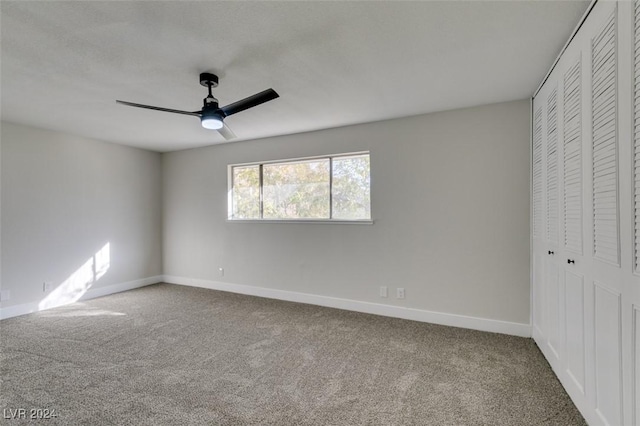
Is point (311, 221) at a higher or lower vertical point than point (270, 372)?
higher

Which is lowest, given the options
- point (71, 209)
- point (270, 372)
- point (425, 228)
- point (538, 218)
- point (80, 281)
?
point (270, 372)

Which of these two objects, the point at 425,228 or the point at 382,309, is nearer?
the point at 425,228

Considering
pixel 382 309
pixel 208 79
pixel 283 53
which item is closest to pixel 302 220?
pixel 382 309

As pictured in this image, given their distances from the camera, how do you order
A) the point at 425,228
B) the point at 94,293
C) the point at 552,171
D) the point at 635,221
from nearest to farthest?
the point at 635,221 → the point at 552,171 → the point at 425,228 → the point at 94,293

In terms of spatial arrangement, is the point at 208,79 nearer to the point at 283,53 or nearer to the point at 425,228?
the point at 283,53

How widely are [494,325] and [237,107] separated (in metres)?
3.26

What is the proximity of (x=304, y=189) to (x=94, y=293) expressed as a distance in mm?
3560

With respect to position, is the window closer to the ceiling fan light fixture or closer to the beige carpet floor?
the beige carpet floor

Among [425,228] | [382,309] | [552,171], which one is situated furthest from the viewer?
[382,309]

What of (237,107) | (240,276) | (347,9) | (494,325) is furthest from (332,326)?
(347,9)

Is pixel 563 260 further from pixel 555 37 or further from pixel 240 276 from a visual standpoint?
pixel 240 276

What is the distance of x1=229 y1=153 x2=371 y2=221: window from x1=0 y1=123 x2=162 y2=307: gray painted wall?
171cm

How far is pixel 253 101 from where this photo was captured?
7.10 feet

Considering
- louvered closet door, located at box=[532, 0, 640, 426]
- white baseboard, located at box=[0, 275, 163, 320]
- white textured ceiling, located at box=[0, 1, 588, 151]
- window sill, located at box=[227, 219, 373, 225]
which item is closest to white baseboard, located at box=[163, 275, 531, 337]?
louvered closet door, located at box=[532, 0, 640, 426]
